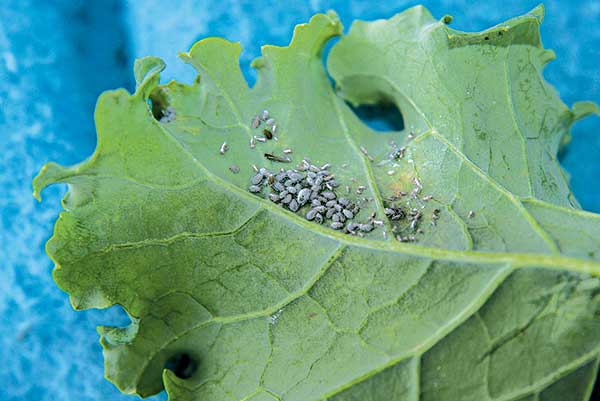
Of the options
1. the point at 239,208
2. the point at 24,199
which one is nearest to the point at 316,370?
the point at 239,208

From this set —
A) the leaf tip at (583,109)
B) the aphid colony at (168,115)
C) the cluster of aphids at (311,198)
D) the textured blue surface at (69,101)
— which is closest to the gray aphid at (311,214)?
the cluster of aphids at (311,198)

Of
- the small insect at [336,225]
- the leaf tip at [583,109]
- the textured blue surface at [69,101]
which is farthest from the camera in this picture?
the textured blue surface at [69,101]

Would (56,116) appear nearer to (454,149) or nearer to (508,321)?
(454,149)

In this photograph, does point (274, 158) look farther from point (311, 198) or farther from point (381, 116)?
point (381, 116)

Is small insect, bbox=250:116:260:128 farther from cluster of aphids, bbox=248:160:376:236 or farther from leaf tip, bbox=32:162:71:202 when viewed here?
leaf tip, bbox=32:162:71:202

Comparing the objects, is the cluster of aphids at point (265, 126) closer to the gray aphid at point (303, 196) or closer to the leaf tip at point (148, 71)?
the gray aphid at point (303, 196)
